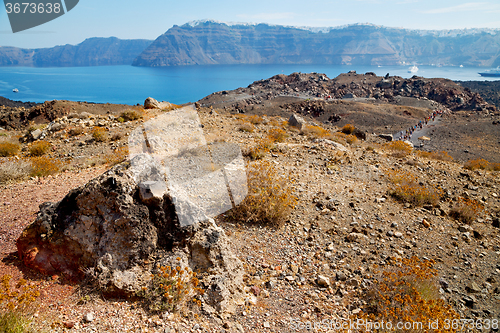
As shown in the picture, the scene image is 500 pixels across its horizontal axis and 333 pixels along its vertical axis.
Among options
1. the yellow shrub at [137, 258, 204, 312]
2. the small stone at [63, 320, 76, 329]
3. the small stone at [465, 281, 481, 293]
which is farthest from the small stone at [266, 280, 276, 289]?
the small stone at [465, 281, 481, 293]

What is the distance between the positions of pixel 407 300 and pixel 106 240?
4.06 meters

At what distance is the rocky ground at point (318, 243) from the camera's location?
3.04 meters

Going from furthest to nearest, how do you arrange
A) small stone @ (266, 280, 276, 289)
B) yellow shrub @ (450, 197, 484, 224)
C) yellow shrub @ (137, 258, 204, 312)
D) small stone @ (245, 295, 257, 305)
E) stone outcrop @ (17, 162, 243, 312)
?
yellow shrub @ (450, 197, 484, 224) < small stone @ (266, 280, 276, 289) < small stone @ (245, 295, 257, 305) < stone outcrop @ (17, 162, 243, 312) < yellow shrub @ (137, 258, 204, 312)

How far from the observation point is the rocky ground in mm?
3045

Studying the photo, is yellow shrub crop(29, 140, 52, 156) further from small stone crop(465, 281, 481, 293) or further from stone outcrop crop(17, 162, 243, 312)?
small stone crop(465, 281, 481, 293)

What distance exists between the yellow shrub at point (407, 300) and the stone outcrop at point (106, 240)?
205cm

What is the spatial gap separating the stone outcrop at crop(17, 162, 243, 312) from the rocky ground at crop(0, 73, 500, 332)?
0.19 metres

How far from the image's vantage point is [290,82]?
60625 mm

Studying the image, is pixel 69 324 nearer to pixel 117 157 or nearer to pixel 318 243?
pixel 318 243

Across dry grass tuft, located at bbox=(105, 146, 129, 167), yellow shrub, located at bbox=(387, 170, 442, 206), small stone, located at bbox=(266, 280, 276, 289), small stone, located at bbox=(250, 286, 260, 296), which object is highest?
dry grass tuft, located at bbox=(105, 146, 129, 167)

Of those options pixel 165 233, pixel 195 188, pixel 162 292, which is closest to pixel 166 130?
pixel 195 188

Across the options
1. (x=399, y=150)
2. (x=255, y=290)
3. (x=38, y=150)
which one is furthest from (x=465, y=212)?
(x=38, y=150)

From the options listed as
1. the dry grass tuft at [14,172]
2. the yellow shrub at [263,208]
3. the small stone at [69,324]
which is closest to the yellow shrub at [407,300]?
the yellow shrub at [263,208]

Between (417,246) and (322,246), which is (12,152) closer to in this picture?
(322,246)
